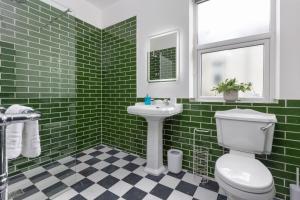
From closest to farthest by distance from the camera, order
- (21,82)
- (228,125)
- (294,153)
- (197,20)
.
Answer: (294,153) → (228,125) → (21,82) → (197,20)

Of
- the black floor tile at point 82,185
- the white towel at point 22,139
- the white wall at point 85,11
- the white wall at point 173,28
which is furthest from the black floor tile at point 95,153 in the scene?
the white wall at point 85,11

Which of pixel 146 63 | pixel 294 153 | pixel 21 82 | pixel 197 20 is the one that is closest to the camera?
pixel 294 153

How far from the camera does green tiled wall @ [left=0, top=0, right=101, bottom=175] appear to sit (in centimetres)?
161

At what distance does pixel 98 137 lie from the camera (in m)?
2.78

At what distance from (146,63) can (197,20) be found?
88cm

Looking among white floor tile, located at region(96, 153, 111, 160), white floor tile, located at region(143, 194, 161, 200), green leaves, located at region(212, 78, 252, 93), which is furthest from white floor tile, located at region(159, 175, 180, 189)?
green leaves, located at region(212, 78, 252, 93)

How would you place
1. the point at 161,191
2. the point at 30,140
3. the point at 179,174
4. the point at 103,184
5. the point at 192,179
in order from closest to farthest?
the point at 30,140, the point at 161,191, the point at 103,184, the point at 192,179, the point at 179,174

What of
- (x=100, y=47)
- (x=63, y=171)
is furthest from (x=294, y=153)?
(x=100, y=47)

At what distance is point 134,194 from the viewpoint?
1.46m

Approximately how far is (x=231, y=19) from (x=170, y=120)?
4.67 feet

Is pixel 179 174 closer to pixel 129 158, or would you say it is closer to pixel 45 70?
pixel 129 158

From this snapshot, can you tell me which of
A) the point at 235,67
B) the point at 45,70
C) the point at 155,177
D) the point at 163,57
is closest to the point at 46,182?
the point at 155,177

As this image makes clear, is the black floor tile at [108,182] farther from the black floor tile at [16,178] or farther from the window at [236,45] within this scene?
the window at [236,45]

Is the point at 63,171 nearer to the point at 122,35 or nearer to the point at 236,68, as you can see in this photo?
the point at 122,35
